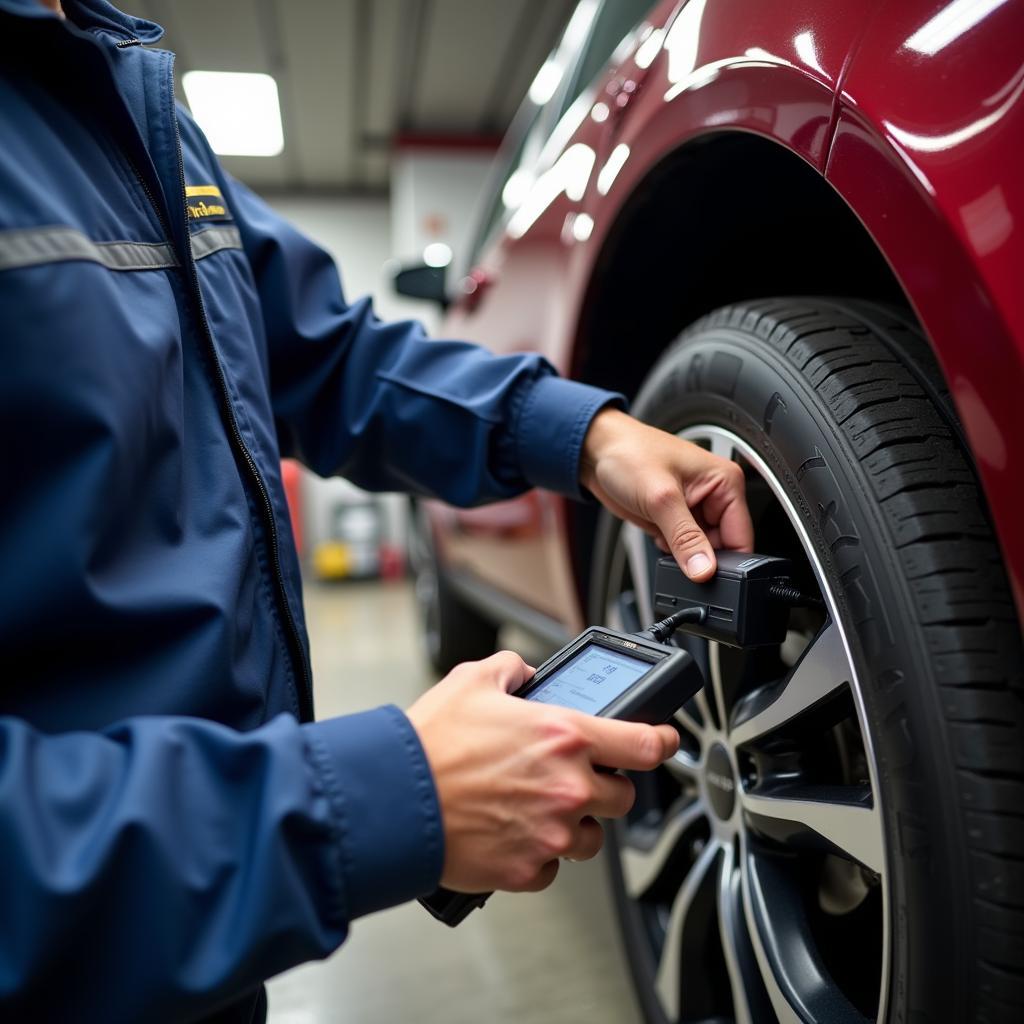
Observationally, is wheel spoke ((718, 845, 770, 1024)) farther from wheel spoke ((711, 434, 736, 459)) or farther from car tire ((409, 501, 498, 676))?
car tire ((409, 501, 498, 676))

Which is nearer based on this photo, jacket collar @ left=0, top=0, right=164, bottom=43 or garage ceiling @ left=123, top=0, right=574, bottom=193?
jacket collar @ left=0, top=0, right=164, bottom=43

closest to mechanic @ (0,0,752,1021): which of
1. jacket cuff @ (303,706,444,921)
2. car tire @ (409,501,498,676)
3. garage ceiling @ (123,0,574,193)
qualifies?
jacket cuff @ (303,706,444,921)

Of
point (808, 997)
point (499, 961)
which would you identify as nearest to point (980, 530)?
point (808, 997)

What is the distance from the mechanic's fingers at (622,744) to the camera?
47 cm

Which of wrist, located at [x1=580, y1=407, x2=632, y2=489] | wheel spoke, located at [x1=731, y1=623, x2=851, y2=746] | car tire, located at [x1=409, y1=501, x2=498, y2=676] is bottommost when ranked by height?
wheel spoke, located at [x1=731, y1=623, x2=851, y2=746]

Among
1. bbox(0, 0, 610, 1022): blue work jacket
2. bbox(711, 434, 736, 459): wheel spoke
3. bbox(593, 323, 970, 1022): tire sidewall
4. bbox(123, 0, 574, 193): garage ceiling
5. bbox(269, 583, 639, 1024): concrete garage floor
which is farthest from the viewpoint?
bbox(123, 0, 574, 193): garage ceiling

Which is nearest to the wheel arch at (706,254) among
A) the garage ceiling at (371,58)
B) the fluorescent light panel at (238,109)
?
the garage ceiling at (371,58)

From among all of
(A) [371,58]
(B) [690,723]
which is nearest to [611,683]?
(B) [690,723]

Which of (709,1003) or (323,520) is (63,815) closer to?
(709,1003)

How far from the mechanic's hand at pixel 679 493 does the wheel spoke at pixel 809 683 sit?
0.31 ft

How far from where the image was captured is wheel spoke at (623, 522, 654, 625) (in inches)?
33.9

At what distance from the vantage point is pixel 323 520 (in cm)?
655

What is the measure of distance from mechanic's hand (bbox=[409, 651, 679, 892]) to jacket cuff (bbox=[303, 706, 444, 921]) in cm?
1

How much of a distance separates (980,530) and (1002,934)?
216 mm
